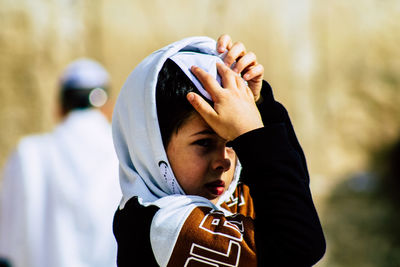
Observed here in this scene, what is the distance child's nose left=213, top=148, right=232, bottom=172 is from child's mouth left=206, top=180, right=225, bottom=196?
0.14 feet

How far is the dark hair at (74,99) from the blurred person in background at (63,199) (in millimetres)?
131

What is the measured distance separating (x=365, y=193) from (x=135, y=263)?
4604 millimetres

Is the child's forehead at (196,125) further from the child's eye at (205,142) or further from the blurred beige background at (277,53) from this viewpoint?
the blurred beige background at (277,53)

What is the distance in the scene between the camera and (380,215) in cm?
580

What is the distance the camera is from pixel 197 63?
1.59 metres

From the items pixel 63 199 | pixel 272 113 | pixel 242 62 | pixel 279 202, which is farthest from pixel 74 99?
pixel 279 202

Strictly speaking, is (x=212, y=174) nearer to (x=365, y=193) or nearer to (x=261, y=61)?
(x=261, y=61)

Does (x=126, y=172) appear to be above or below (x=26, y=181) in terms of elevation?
above

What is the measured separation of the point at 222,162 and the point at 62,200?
2065 mm

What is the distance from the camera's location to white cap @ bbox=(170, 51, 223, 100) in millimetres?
1545

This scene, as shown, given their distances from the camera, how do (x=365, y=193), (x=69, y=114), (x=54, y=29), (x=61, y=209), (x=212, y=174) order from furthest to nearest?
(x=365, y=193) < (x=54, y=29) < (x=69, y=114) < (x=61, y=209) < (x=212, y=174)

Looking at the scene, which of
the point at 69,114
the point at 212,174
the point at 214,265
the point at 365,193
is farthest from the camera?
the point at 365,193

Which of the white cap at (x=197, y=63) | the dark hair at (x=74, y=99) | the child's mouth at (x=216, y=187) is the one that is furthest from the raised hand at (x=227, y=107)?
the dark hair at (x=74, y=99)

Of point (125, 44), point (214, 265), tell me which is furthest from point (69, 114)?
point (214, 265)
